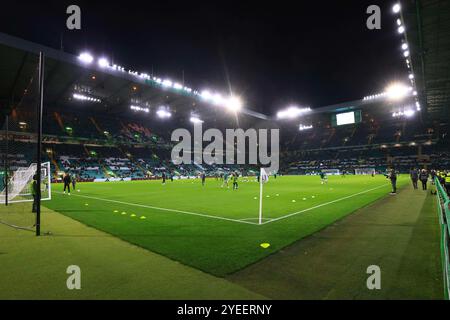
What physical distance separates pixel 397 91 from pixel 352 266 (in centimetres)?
7307

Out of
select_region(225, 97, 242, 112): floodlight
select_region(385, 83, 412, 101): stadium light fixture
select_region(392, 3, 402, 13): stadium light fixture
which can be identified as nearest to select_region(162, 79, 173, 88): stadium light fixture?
select_region(225, 97, 242, 112): floodlight

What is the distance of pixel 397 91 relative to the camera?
63812 mm

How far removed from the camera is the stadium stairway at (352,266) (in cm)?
419

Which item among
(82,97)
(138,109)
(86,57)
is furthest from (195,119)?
(86,57)

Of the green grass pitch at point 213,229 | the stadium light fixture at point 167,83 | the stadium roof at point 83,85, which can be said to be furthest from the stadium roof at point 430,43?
the stadium light fixture at point 167,83

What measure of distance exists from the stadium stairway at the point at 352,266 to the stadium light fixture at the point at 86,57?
39.6 meters

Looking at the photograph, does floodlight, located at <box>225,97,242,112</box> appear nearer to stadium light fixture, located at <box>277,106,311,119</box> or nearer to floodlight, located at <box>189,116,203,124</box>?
floodlight, located at <box>189,116,203,124</box>

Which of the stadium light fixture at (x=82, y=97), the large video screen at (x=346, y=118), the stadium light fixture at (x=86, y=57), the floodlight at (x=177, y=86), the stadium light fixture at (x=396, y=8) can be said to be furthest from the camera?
the large video screen at (x=346, y=118)

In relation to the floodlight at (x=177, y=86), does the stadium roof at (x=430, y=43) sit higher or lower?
lower

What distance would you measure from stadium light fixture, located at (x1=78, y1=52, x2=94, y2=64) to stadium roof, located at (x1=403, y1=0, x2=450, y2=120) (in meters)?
37.1

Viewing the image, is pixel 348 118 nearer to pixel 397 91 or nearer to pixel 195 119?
pixel 397 91

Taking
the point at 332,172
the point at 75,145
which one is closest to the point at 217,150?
the point at 332,172

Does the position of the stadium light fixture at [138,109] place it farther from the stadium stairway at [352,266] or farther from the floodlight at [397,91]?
the stadium stairway at [352,266]

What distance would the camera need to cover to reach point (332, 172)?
71250mm
